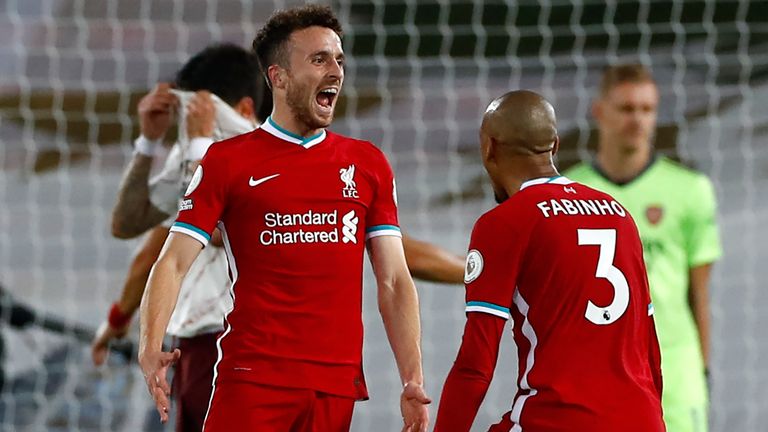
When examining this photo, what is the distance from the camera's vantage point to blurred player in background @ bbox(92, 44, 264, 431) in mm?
3990

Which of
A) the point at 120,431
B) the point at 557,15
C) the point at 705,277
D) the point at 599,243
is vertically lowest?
the point at 120,431

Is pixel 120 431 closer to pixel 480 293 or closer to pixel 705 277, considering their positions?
pixel 705 277

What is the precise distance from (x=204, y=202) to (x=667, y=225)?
203cm

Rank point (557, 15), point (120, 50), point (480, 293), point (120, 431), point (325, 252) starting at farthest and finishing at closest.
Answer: point (120, 50)
point (557, 15)
point (120, 431)
point (325, 252)
point (480, 293)

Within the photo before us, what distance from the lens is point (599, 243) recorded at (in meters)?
2.89

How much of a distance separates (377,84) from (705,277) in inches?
146

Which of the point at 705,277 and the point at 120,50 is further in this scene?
the point at 120,50

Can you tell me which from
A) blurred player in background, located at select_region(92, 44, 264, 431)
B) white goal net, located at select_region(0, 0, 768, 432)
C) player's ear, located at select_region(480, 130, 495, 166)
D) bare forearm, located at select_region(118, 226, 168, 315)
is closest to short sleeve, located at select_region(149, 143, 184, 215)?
blurred player in background, located at select_region(92, 44, 264, 431)

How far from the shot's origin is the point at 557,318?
2.86 m

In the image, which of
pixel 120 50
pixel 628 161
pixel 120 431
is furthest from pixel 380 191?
pixel 120 50

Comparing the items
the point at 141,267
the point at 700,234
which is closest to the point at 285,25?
the point at 141,267

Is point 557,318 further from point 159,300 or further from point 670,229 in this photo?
point 670,229

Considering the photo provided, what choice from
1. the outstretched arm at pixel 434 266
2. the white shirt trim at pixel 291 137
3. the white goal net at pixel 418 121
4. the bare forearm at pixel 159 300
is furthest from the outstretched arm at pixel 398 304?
the white goal net at pixel 418 121

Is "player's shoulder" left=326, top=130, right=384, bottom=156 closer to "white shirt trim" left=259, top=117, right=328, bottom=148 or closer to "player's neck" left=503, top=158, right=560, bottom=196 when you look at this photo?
"white shirt trim" left=259, top=117, right=328, bottom=148
